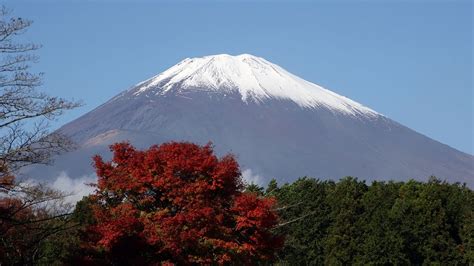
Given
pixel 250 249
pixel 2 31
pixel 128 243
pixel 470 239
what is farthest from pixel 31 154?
pixel 470 239

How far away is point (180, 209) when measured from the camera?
37.1m

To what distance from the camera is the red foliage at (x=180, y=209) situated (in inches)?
1388

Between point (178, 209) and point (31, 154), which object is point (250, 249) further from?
point (31, 154)

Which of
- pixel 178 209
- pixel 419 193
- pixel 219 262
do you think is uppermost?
pixel 419 193

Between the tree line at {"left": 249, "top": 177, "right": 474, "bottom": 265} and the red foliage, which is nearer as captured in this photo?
the red foliage

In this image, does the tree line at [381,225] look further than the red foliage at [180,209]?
Yes

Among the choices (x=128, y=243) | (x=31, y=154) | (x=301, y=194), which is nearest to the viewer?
(x=31, y=154)

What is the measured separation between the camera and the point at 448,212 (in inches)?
2227

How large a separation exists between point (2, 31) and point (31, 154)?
2.58 meters

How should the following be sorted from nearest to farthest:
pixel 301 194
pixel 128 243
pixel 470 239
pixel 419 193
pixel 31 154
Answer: pixel 31 154 → pixel 128 243 → pixel 470 239 → pixel 419 193 → pixel 301 194

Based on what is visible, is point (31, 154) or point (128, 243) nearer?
point (31, 154)

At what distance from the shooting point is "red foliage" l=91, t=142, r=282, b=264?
35250 mm

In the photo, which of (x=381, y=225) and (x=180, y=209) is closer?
(x=180, y=209)

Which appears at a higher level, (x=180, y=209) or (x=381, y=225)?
(x=381, y=225)
